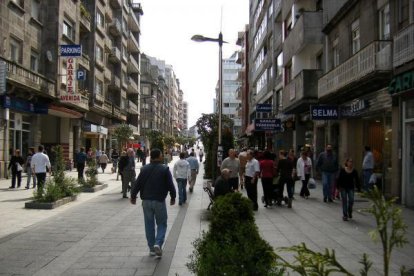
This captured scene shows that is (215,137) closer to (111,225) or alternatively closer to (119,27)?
(111,225)

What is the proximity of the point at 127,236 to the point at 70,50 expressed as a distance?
75.8 feet

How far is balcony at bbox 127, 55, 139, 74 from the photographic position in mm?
62691

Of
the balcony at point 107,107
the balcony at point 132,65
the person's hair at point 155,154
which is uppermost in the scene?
the balcony at point 132,65

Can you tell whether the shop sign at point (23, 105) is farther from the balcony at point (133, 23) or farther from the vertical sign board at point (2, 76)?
the balcony at point (133, 23)

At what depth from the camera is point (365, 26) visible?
17.8 m

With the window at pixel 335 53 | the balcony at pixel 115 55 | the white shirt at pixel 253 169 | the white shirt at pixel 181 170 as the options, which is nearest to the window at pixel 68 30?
the balcony at pixel 115 55

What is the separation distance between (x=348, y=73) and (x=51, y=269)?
13329 mm

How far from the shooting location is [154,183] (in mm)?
7980

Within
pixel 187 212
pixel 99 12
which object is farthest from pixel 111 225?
pixel 99 12

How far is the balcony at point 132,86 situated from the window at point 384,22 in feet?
158

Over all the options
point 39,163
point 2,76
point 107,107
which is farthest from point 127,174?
point 107,107

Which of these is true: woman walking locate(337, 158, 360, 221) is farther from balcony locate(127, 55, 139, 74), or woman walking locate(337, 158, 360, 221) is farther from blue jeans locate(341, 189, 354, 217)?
balcony locate(127, 55, 139, 74)

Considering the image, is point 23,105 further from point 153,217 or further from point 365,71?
point 153,217

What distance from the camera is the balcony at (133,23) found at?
6188 centimetres
